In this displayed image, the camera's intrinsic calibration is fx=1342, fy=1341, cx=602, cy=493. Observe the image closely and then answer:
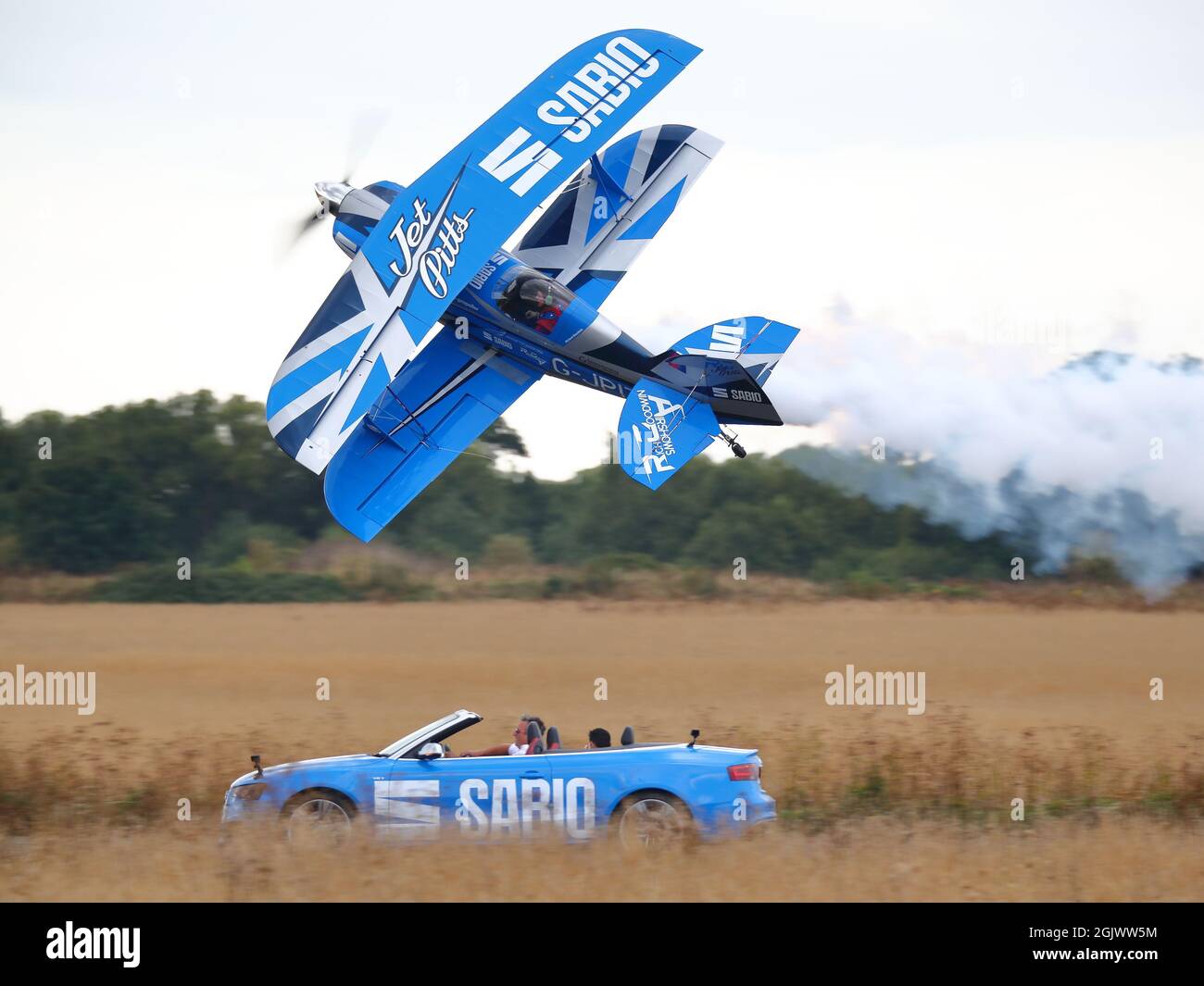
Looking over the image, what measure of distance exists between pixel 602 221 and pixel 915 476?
4.34 meters

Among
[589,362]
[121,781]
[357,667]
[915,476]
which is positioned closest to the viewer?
[121,781]

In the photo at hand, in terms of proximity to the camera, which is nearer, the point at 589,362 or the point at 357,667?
the point at 589,362

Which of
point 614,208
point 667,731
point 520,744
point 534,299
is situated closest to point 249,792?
point 520,744

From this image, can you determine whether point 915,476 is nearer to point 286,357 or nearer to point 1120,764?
point 1120,764

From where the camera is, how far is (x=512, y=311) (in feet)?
Result: 43.1

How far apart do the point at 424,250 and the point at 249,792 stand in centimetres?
509

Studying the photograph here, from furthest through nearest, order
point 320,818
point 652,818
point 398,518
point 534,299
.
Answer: point 398,518
point 534,299
point 320,818
point 652,818

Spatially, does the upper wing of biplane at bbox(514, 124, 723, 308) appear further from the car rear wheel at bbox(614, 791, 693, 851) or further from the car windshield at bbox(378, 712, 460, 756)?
the car rear wheel at bbox(614, 791, 693, 851)

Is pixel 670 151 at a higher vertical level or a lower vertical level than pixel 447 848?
higher

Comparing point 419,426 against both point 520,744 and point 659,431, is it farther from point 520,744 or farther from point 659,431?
point 520,744

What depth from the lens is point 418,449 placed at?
13.1 m

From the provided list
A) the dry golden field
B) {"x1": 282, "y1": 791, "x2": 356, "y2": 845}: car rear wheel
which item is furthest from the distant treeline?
{"x1": 282, "y1": 791, "x2": 356, "y2": 845}: car rear wheel

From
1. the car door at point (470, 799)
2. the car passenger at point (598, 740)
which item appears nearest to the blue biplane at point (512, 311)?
the car passenger at point (598, 740)
